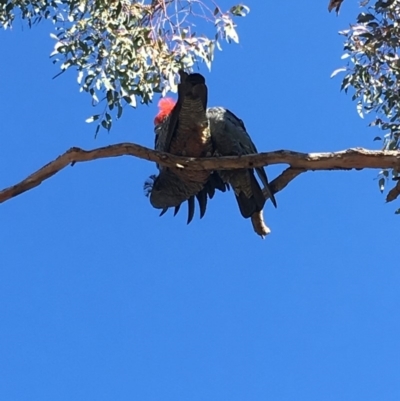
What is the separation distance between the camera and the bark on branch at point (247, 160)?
2932 mm

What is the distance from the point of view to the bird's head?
3861 millimetres

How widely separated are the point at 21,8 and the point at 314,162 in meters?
3.03

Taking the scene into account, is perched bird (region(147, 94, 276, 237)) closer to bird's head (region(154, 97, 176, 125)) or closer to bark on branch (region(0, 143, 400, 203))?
bird's head (region(154, 97, 176, 125))

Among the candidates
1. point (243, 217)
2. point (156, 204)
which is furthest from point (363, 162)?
point (156, 204)

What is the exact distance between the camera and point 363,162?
116 inches

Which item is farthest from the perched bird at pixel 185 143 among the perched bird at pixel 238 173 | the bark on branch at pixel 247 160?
the bark on branch at pixel 247 160

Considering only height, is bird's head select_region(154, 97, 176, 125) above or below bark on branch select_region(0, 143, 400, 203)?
above

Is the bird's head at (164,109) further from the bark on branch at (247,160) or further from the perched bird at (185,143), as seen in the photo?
the bark on branch at (247,160)

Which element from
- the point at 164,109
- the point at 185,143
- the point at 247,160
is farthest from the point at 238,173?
the point at 164,109

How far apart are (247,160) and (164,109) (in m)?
1.01

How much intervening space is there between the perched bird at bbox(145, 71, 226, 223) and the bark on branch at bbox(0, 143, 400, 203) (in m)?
0.27

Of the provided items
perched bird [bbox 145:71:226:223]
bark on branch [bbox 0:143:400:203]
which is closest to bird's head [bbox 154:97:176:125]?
perched bird [bbox 145:71:226:223]

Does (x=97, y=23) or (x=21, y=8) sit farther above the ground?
(x=21, y=8)

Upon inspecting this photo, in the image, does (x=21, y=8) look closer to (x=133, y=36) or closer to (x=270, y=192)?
(x=133, y=36)
